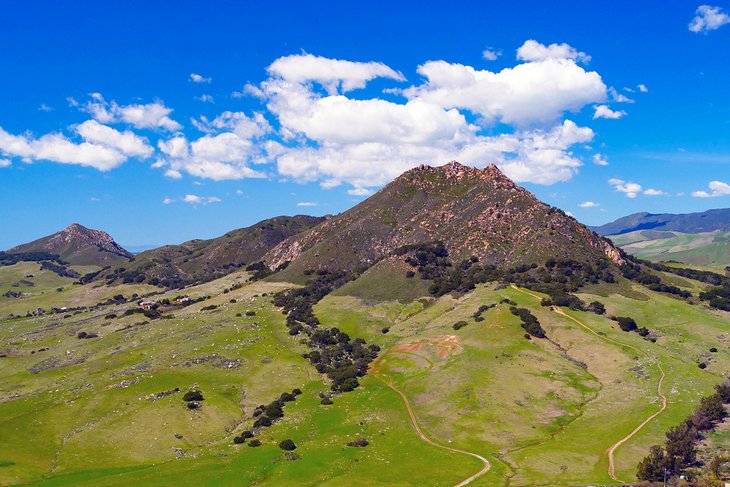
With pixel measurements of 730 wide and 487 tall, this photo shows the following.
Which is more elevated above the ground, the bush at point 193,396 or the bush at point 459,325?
the bush at point 459,325

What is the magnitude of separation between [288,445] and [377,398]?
2718 centimetres

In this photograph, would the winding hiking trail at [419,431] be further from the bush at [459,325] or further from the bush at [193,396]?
the bush at [193,396]

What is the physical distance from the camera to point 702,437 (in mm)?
74625

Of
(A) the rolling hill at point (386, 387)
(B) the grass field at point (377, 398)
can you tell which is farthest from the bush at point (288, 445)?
(B) the grass field at point (377, 398)

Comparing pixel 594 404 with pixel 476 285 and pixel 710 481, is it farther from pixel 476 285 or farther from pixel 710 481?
pixel 476 285

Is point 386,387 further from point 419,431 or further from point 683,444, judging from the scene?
point 683,444

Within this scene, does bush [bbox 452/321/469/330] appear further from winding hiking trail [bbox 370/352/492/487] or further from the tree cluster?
the tree cluster

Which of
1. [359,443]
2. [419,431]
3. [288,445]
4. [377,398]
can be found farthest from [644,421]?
[288,445]

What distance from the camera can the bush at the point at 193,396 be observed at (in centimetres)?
10375

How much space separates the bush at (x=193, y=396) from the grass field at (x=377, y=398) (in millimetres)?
1843

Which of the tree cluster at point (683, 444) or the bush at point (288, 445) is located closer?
the tree cluster at point (683, 444)

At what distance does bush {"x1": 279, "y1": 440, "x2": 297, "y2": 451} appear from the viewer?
273 ft

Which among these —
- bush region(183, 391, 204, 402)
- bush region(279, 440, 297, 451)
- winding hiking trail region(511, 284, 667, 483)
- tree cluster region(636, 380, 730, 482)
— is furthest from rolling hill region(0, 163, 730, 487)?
tree cluster region(636, 380, 730, 482)

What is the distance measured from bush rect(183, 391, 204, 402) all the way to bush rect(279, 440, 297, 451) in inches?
1129
